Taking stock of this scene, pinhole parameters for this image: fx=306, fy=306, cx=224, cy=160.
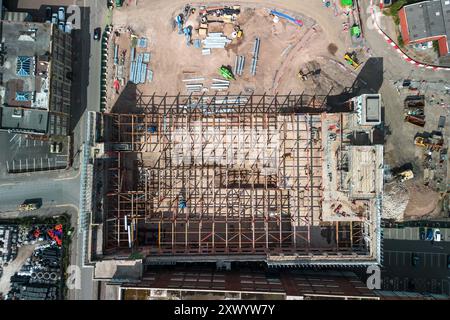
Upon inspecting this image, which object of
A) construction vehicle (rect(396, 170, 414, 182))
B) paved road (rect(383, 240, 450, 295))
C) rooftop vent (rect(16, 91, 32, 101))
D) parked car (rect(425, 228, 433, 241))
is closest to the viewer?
rooftop vent (rect(16, 91, 32, 101))

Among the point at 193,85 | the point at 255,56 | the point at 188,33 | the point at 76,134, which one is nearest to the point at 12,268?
the point at 76,134


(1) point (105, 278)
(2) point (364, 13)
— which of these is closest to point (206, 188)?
(1) point (105, 278)

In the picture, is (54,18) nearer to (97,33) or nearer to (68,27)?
(68,27)

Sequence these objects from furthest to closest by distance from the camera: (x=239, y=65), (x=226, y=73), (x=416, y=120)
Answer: (x=239, y=65)
(x=226, y=73)
(x=416, y=120)

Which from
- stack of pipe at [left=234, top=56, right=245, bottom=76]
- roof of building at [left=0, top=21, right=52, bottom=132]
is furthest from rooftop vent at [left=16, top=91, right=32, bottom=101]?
stack of pipe at [left=234, top=56, right=245, bottom=76]

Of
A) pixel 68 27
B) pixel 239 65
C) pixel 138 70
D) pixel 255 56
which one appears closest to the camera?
pixel 255 56

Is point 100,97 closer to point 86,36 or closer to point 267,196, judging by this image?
point 86,36

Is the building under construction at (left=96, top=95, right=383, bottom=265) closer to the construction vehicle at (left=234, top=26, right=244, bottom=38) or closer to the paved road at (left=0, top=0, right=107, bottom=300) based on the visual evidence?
the paved road at (left=0, top=0, right=107, bottom=300)
